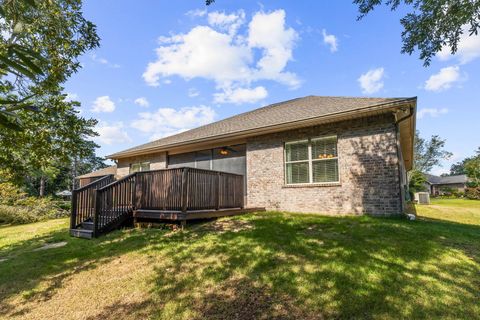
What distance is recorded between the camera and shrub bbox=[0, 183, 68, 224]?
1537cm

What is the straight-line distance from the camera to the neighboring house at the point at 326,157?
8.23 m

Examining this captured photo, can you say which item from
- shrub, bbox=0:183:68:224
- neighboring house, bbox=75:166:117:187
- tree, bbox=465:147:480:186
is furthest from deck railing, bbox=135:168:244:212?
tree, bbox=465:147:480:186

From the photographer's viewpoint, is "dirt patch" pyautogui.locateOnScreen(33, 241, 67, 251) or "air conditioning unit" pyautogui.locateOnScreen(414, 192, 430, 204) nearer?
"dirt patch" pyautogui.locateOnScreen(33, 241, 67, 251)

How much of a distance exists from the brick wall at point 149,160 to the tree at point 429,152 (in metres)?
50.7

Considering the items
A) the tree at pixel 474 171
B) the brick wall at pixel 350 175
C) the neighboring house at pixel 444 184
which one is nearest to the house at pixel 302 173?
the brick wall at pixel 350 175

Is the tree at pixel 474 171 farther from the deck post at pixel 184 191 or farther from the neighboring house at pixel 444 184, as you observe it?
the deck post at pixel 184 191

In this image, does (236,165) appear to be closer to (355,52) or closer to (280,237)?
(280,237)

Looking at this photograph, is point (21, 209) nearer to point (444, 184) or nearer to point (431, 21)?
point (431, 21)

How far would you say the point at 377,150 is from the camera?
27.7ft

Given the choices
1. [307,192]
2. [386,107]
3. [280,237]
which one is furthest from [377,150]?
[280,237]

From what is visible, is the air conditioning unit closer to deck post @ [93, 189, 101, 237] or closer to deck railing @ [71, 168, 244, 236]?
deck railing @ [71, 168, 244, 236]

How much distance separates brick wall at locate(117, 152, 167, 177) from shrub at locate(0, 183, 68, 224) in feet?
15.6

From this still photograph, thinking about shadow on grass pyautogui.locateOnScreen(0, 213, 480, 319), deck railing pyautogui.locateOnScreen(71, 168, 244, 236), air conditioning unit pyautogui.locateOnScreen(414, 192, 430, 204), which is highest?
deck railing pyautogui.locateOnScreen(71, 168, 244, 236)

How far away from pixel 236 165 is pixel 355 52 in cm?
720
